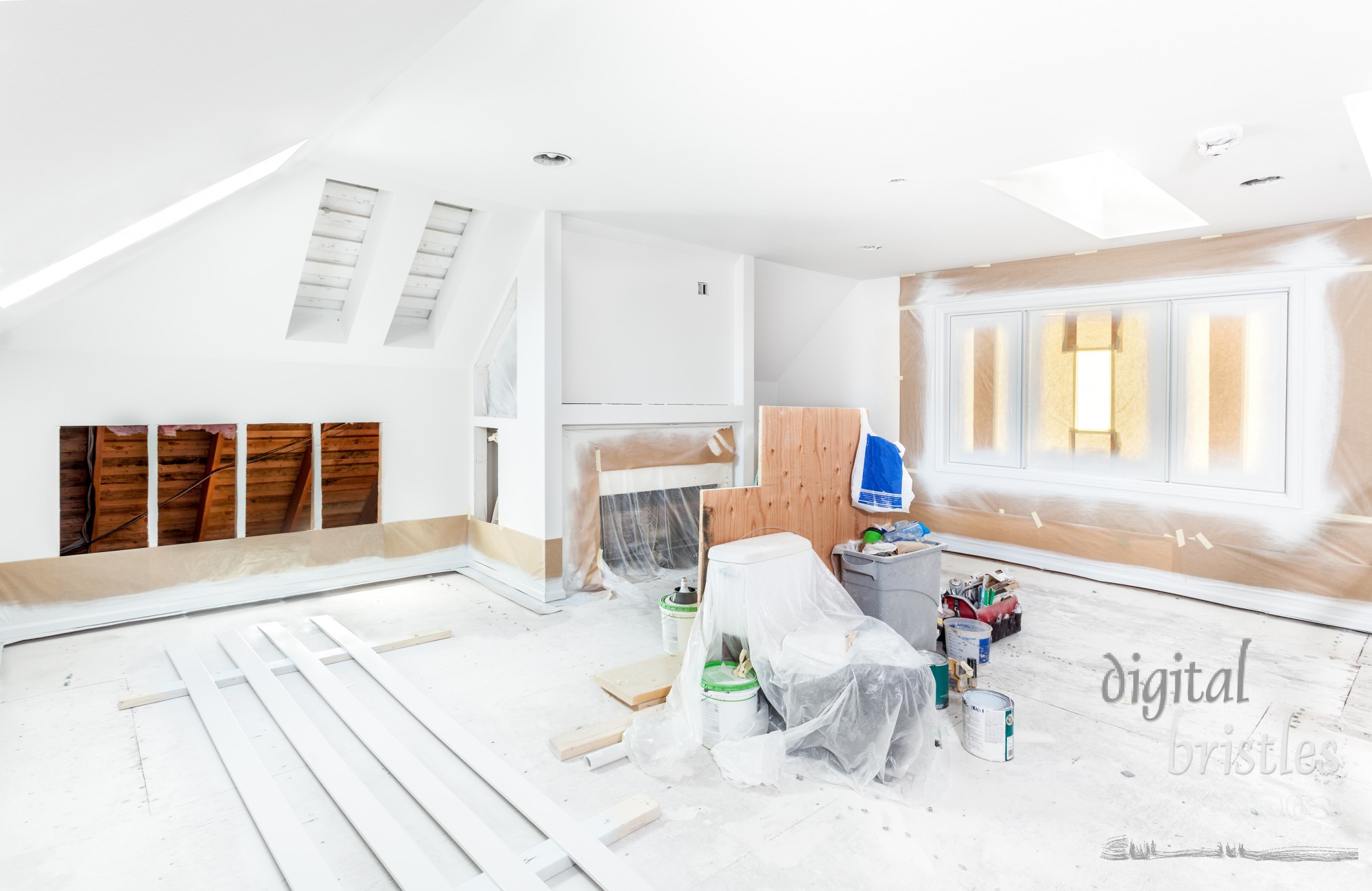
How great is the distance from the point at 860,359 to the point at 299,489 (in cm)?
477

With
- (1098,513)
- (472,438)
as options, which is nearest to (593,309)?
(472,438)

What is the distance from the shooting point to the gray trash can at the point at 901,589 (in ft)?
10.8

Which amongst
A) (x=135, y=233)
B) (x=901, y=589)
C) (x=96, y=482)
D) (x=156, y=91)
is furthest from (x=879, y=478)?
(x=96, y=482)

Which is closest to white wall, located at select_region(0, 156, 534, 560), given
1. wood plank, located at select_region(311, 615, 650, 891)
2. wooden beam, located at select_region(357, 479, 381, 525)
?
wooden beam, located at select_region(357, 479, 381, 525)

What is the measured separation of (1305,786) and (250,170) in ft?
14.6

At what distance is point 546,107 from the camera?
2686 mm

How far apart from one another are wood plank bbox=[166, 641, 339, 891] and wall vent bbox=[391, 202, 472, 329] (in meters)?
2.58

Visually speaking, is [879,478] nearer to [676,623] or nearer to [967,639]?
[967,639]

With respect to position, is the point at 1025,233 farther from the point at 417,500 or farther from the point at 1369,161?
the point at 417,500

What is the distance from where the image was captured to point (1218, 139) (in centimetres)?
289

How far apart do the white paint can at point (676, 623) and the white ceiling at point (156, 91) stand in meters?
2.48

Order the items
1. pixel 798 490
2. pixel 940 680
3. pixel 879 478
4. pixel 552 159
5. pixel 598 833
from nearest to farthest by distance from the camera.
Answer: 1. pixel 598 833
2. pixel 940 680
3. pixel 552 159
4. pixel 798 490
5. pixel 879 478

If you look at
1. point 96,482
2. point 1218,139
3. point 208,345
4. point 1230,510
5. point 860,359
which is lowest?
point 1230,510

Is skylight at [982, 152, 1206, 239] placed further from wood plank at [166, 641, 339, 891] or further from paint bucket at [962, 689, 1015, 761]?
wood plank at [166, 641, 339, 891]
